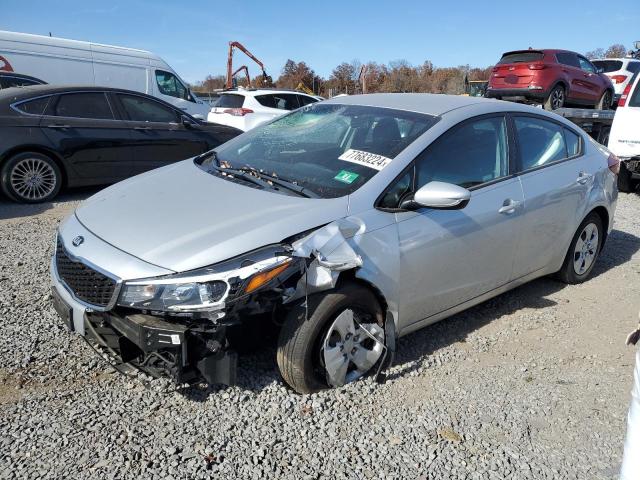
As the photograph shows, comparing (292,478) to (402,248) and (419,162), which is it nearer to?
(402,248)

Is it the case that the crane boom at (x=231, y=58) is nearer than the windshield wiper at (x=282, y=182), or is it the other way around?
the windshield wiper at (x=282, y=182)

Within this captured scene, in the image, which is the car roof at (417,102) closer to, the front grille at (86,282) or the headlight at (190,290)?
the headlight at (190,290)

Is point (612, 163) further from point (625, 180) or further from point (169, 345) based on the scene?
point (625, 180)

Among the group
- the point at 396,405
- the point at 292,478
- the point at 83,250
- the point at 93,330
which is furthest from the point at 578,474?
Result: the point at 83,250

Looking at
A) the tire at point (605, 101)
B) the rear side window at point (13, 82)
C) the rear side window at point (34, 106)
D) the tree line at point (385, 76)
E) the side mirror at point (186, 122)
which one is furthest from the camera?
the tree line at point (385, 76)

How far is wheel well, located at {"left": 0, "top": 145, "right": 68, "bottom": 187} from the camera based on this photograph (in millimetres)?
6664

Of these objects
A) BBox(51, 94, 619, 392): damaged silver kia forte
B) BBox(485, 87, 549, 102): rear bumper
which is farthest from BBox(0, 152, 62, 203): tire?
BBox(485, 87, 549, 102): rear bumper

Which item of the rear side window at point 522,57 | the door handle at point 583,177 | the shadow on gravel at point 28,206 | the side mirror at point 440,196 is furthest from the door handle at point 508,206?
the rear side window at point 522,57

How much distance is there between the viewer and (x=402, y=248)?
3.00 meters

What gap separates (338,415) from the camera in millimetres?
2740

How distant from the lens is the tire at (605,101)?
13.4 m

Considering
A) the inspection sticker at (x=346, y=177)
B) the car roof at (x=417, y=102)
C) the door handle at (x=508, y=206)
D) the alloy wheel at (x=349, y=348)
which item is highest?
the car roof at (x=417, y=102)

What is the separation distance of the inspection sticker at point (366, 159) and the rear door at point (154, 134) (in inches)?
199

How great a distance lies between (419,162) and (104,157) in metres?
5.41
